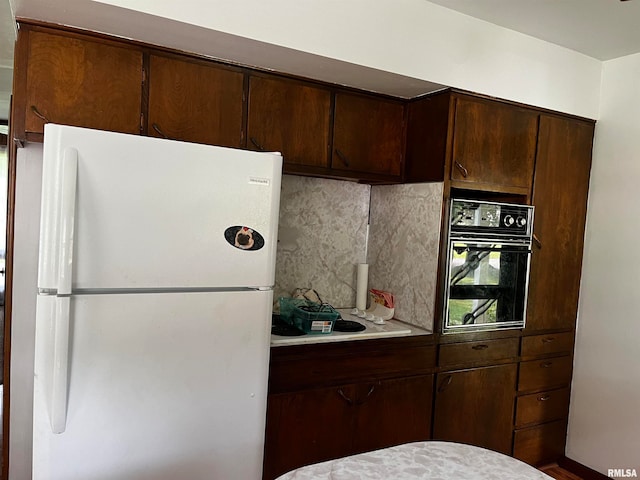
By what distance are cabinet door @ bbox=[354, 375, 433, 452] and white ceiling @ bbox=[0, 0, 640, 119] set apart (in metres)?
1.51

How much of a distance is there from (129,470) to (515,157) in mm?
2381

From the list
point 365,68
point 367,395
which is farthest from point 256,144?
point 367,395

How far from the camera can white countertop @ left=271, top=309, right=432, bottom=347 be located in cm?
212

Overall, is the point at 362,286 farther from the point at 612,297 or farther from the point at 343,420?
the point at 612,297

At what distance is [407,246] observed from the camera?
268 centimetres

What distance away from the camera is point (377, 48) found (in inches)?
83.9

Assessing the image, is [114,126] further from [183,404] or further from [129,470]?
[129,470]

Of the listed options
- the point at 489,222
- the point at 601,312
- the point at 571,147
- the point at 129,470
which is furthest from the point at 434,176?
the point at 129,470

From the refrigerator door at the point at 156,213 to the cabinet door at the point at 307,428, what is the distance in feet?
2.33

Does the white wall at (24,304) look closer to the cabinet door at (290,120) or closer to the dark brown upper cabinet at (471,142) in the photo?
the cabinet door at (290,120)

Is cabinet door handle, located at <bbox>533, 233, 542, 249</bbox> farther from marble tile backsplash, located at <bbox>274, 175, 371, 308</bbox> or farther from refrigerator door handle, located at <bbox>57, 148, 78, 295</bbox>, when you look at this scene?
refrigerator door handle, located at <bbox>57, 148, 78, 295</bbox>

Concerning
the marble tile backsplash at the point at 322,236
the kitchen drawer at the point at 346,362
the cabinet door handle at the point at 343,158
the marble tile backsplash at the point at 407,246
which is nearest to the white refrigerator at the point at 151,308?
the kitchen drawer at the point at 346,362

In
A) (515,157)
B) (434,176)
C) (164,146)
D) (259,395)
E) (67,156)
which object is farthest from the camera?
(515,157)

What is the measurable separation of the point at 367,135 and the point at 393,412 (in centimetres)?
145
